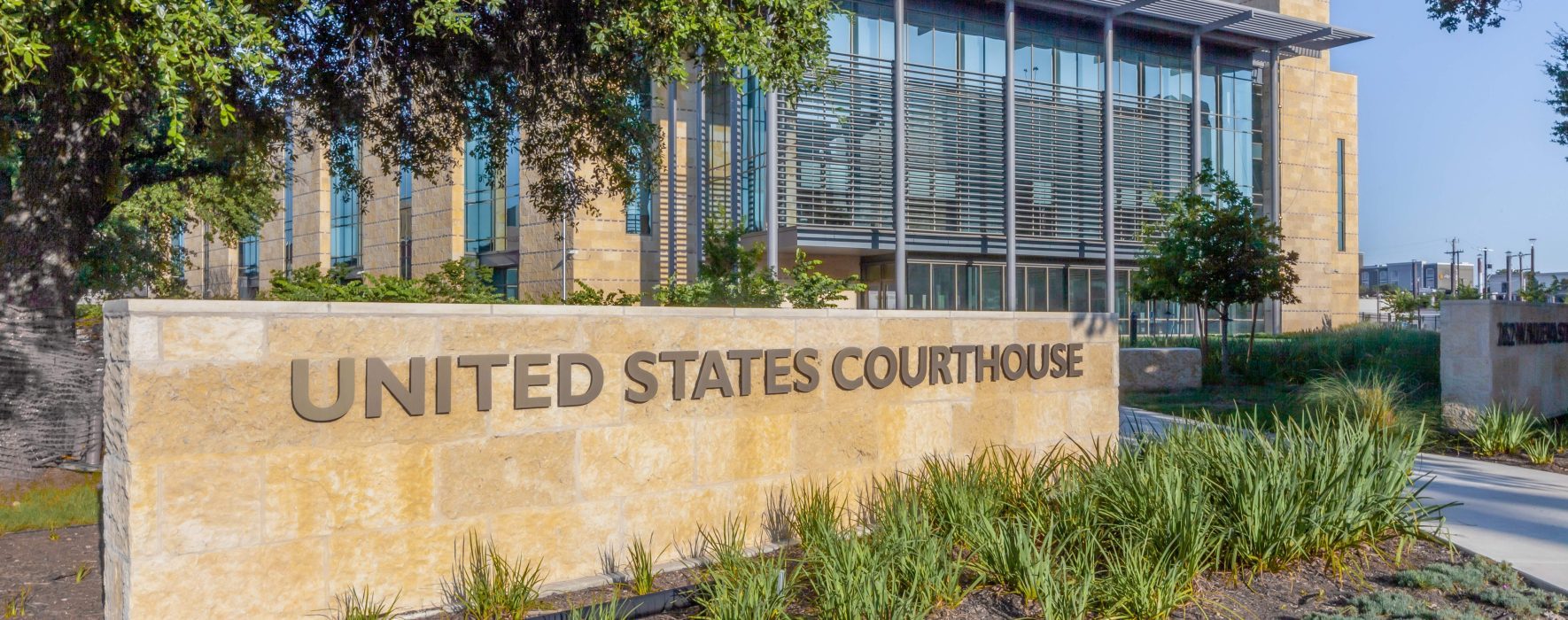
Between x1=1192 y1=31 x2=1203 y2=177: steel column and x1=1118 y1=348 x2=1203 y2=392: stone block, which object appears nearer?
x1=1118 y1=348 x2=1203 y2=392: stone block

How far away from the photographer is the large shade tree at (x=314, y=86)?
6.91m

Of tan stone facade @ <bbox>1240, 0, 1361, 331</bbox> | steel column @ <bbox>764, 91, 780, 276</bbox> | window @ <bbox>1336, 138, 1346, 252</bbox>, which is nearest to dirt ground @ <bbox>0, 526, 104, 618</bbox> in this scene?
steel column @ <bbox>764, 91, 780, 276</bbox>

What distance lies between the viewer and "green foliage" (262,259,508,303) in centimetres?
1008

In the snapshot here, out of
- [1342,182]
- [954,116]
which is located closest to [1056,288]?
[954,116]

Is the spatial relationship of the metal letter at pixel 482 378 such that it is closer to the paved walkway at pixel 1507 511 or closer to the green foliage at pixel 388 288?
the green foliage at pixel 388 288

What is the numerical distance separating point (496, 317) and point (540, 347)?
0.29 meters

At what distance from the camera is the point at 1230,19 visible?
33.2m

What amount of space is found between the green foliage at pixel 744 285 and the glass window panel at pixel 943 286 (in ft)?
62.1

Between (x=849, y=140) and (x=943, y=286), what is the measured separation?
5.92 m

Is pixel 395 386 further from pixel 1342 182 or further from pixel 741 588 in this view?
pixel 1342 182

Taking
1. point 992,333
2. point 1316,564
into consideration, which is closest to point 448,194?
point 992,333

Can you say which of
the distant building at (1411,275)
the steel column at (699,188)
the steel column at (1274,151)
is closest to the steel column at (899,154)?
the steel column at (699,188)

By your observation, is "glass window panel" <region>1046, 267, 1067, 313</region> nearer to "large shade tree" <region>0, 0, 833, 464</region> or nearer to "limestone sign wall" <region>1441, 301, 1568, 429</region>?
"limestone sign wall" <region>1441, 301, 1568, 429</region>

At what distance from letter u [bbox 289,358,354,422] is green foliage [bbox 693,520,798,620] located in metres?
1.89
